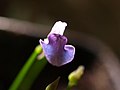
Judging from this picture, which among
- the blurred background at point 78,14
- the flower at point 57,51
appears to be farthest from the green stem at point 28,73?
the blurred background at point 78,14

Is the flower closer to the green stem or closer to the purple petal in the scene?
the purple petal

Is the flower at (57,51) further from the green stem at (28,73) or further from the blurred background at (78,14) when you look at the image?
the blurred background at (78,14)

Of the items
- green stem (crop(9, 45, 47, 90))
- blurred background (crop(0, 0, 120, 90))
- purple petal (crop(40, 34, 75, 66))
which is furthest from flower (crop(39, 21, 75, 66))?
blurred background (crop(0, 0, 120, 90))

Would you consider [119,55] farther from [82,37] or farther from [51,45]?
[51,45]

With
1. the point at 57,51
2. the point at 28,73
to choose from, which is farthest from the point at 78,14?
the point at 57,51

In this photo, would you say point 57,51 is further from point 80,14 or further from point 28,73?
point 80,14

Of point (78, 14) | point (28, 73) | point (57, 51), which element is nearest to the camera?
point (57, 51)

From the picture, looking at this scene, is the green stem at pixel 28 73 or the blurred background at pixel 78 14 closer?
the green stem at pixel 28 73

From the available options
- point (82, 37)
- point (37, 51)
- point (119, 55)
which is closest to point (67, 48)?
point (37, 51)
